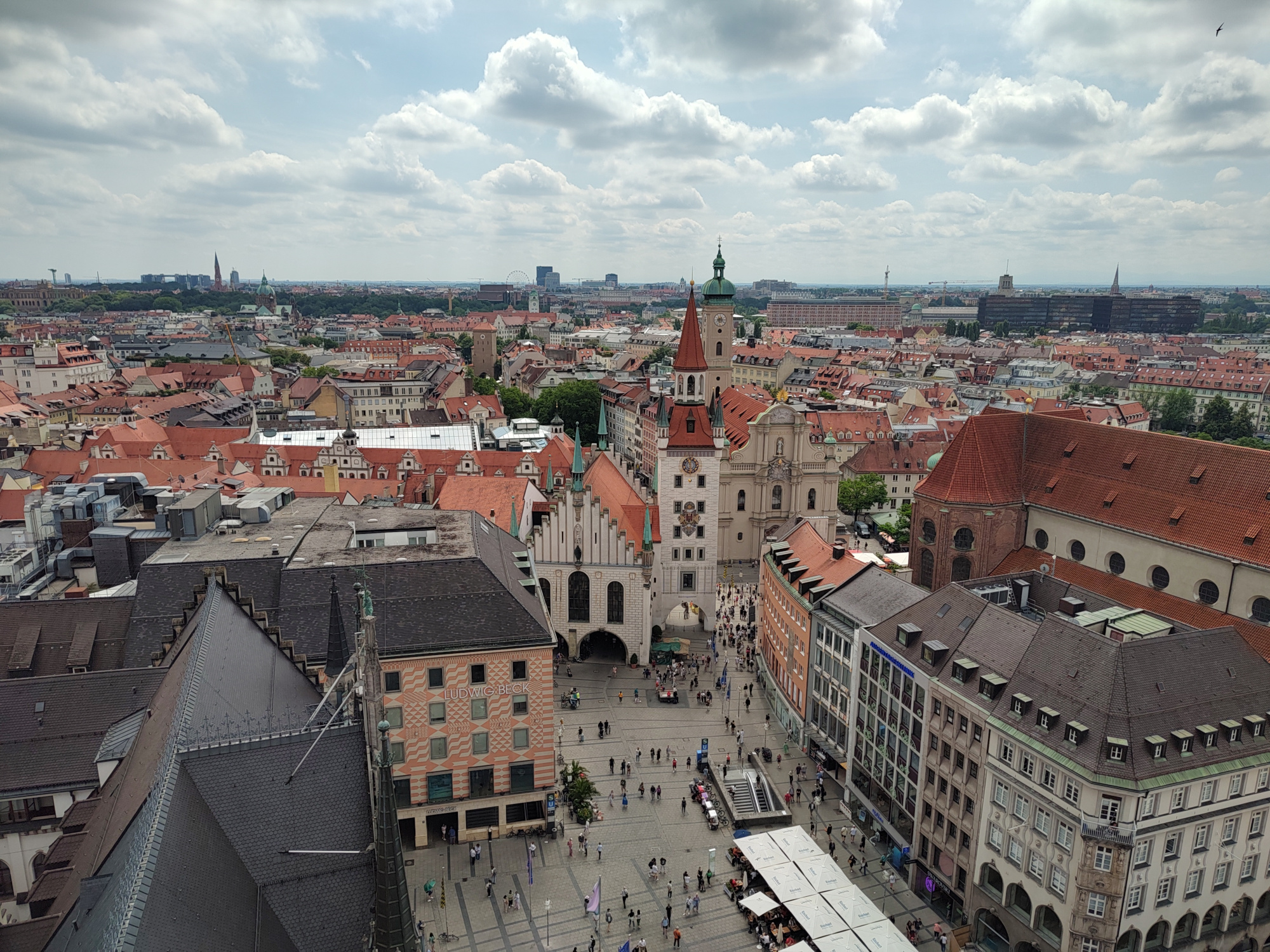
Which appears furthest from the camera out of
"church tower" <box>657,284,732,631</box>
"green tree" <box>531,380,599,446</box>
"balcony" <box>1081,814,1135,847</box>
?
"green tree" <box>531,380,599,446</box>

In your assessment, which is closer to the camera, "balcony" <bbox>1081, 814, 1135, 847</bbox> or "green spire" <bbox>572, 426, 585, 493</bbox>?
"balcony" <bbox>1081, 814, 1135, 847</bbox>

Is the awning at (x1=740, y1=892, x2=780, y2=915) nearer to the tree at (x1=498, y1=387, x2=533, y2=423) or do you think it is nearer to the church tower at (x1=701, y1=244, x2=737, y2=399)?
the church tower at (x1=701, y1=244, x2=737, y2=399)

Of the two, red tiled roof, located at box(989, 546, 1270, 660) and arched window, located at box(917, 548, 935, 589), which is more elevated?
red tiled roof, located at box(989, 546, 1270, 660)

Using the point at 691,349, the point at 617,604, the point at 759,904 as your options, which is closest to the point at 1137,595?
the point at 759,904

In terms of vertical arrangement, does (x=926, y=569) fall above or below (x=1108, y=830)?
above

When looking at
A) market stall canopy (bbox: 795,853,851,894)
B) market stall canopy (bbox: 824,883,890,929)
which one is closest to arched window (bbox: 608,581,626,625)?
market stall canopy (bbox: 795,853,851,894)

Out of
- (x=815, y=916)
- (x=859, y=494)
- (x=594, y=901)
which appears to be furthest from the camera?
(x=859, y=494)

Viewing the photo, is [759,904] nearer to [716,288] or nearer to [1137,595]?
[1137,595]
